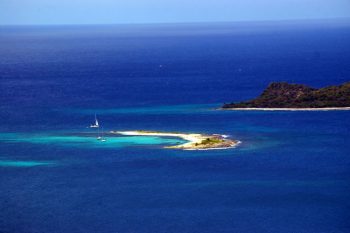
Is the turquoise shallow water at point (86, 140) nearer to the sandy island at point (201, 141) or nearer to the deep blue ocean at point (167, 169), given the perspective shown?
the deep blue ocean at point (167, 169)

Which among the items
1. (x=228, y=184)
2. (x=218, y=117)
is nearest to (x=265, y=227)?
(x=228, y=184)

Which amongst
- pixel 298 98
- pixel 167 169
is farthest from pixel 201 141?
pixel 298 98

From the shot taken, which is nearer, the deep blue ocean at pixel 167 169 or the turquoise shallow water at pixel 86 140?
the deep blue ocean at pixel 167 169

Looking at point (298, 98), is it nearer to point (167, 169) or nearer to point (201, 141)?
point (201, 141)

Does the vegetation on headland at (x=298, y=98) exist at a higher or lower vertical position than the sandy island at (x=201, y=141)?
higher

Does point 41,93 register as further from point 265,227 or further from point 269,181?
point 265,227

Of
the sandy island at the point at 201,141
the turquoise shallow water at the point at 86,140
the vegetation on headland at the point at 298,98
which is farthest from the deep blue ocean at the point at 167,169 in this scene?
the vegetation on headland at the point at 298,98

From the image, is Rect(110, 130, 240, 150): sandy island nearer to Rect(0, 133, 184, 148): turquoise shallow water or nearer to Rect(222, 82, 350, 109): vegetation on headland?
Rect(0, 133, 184, 148): turquoise shallow water

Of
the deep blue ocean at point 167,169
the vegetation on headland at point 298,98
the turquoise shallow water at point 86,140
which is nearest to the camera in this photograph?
the deep blue ocean at point 167,169
